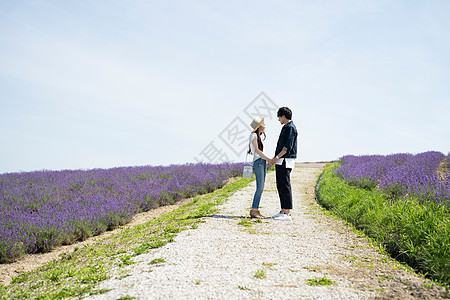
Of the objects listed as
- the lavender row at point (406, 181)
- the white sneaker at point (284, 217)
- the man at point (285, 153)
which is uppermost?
the man at point (285, 153)

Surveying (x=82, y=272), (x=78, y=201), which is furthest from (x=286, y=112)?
(x=78, y=201)

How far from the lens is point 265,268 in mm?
3480

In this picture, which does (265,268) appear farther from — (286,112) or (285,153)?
(286,112)

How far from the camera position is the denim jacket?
19.2ft

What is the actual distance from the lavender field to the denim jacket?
13.2ft

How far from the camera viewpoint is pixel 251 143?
604 centimetres

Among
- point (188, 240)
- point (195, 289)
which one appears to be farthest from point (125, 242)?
point (195, 289)

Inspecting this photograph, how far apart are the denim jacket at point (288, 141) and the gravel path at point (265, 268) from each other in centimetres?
132

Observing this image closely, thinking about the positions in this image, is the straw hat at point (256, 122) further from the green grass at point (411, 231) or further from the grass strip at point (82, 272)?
the green grass at point (411, 231)

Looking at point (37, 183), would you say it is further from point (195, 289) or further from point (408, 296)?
point (408, 296)

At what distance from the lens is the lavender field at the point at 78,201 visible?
6.11 meters

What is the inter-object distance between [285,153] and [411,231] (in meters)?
2.25

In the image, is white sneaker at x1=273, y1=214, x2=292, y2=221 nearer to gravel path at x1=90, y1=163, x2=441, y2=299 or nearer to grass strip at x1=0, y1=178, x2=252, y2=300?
gravel path at x1=90, y1=163, x2=441, y2=299

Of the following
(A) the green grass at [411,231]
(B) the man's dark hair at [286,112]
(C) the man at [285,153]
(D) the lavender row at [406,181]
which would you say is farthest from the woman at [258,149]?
(D) the lavender row at [406,181]
